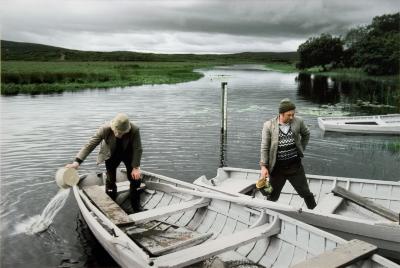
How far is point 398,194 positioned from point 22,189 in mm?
10466

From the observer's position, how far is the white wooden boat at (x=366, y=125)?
67.7ft

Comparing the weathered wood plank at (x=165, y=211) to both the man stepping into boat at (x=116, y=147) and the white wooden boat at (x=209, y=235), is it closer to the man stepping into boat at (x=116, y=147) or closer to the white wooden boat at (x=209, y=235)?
Result: the white wooden boat at (x=209, y=235)

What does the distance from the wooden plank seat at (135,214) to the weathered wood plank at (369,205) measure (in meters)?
2.78

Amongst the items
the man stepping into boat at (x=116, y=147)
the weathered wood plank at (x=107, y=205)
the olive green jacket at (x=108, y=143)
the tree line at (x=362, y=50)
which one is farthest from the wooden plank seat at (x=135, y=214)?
the tree line at (x=362, y=50)

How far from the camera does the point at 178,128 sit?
73.7 feet

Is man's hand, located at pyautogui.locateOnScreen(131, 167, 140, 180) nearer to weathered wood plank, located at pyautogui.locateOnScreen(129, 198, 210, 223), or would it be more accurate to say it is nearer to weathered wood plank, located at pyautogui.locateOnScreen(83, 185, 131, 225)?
weathered wood plank, located at pyautogui.locateOnScreen(83, 185, 131, 225)

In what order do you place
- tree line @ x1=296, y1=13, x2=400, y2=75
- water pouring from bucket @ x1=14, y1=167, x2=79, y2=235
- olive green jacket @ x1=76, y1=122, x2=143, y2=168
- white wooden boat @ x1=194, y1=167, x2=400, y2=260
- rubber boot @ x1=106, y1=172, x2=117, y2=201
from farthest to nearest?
1. tree line @ x1=296, y1=13, x2=400, y2=75
2. rubber boot @ x1=106, y1=172, x2=117, y2=201
3. water pouring from bucket @ x1=14, y1=167, x2=79, y2=235
4. olive green jacket @ x1=76, y1=122, x2=143, y2=168
5. white wooden boat @ x1=194, y1=167, x2=400, y2=260

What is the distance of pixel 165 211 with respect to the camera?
8133 millimetres

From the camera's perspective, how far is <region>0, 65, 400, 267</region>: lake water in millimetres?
9328

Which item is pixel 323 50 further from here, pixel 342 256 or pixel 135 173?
pixel 342 256

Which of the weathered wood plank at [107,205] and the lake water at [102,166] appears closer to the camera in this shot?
the weathered wood plank at [107,205]

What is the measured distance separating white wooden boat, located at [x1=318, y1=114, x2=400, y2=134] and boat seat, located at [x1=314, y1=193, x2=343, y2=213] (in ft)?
43.0

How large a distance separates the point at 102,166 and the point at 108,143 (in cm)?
738

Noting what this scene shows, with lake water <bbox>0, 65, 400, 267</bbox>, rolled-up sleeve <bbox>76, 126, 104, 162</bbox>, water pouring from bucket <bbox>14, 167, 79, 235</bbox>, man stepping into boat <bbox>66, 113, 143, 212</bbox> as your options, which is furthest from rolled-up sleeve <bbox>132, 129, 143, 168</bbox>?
lake water <bbox>0, 65, 400, 267</bbox>
